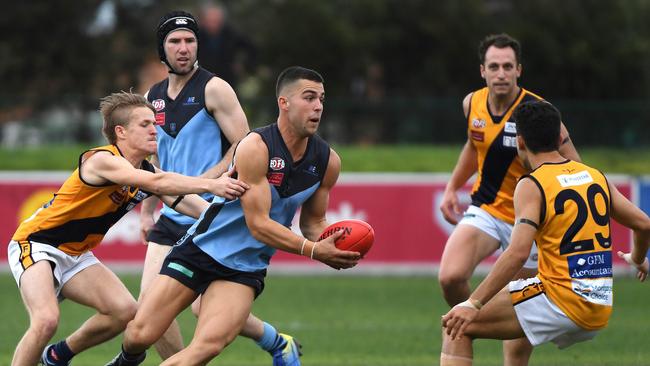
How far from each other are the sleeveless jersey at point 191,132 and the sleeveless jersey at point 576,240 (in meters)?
2.66

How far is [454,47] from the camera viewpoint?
23.5 m

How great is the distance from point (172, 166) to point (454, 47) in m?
15.5

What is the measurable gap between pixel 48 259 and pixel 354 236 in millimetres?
2087

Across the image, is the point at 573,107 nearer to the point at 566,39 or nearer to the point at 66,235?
the point at 566,39

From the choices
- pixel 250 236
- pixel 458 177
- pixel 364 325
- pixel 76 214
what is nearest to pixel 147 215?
pixel 76 214

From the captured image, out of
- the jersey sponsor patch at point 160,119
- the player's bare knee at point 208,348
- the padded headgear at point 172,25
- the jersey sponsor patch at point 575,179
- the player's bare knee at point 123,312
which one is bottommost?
the player's bare knee at point 123,312

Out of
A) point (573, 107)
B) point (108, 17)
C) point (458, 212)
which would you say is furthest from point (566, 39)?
point (458, 212)

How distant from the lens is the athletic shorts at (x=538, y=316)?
686cm

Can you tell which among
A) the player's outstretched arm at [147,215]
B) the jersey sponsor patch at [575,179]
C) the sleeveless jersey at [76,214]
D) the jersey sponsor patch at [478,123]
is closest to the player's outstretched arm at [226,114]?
the player's outstretched arm at [147,215]

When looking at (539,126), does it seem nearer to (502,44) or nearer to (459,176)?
(502,44)

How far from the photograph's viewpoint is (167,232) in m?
8.45

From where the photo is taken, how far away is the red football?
23.5ft

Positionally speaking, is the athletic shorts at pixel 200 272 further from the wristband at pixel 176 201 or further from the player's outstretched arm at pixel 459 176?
the player's outstretched arm at pixel 459 176

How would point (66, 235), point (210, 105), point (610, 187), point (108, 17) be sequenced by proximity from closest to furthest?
point (610, 187) < point (66, 235) < point (210, 105) < point (108, 17)
